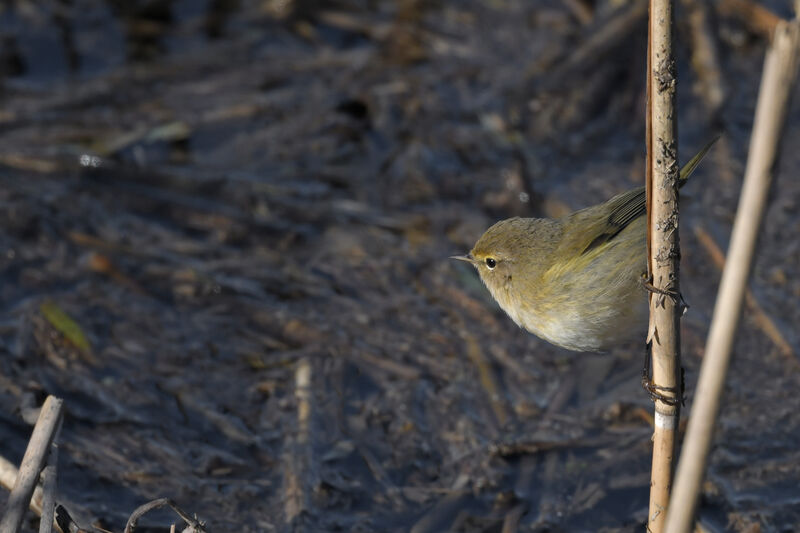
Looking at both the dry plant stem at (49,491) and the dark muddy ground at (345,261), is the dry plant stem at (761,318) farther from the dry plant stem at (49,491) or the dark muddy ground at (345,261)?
the dry plant stem at (49,491)

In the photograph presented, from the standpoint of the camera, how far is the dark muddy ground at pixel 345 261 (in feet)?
15.3

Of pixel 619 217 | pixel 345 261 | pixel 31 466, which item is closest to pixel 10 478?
pixel 31 466

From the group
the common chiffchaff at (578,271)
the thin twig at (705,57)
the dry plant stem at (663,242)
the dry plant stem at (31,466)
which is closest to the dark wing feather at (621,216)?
the common chiffchaff at (578,271)

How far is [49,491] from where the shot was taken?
11.5 ft

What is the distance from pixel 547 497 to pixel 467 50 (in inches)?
170

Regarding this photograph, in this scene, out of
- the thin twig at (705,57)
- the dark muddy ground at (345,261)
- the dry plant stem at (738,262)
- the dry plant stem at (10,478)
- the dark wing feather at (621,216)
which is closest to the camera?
the dry plant stem at (738,262)

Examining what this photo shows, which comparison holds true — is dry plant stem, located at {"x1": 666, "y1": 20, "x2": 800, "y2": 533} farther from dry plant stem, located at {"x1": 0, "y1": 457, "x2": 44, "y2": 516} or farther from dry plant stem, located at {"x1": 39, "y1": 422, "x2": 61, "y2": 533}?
dry plant stem, located at {"x1": 0, "y1": 457, "x2": 44, "y2": 516}

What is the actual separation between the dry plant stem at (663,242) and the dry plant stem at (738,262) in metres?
0.36

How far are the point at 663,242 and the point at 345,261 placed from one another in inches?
138

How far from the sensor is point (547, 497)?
4.62 metres

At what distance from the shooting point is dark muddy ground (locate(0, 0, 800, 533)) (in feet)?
15.3

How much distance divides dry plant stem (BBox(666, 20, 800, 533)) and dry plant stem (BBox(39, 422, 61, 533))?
2.16 m

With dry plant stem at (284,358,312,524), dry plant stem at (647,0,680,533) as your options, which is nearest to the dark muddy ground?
dry plant stem at (284,358,312,524)

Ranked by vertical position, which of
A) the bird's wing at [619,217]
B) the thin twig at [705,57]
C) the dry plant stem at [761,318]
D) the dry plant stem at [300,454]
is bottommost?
the dry plant stem at [300,454]
